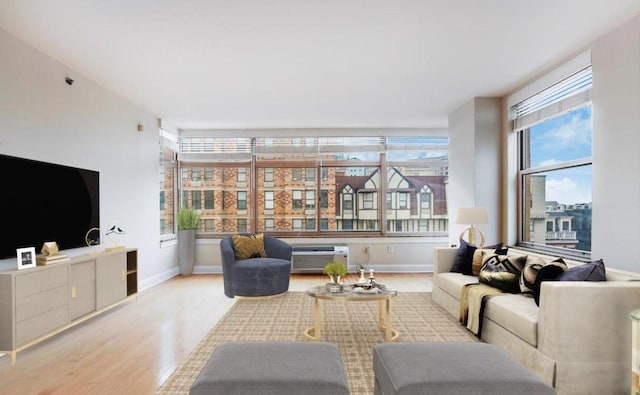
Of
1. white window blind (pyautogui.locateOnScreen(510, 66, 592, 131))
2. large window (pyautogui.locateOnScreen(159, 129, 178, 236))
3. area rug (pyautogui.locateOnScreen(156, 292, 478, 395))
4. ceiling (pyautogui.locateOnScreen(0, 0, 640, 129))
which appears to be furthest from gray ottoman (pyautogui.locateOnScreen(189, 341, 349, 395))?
large window (pyautogui.locateOnScreen(159, 129, 178, 236))

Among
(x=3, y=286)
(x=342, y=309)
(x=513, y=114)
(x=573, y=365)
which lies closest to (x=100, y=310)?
(x=3, y=286)

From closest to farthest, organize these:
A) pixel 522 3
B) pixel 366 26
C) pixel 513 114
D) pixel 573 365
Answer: pixel 573 365, pixel 522 3, pixel 366 26, pixel 513 114

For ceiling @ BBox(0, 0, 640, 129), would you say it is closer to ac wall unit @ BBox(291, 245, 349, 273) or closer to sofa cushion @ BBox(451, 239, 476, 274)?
sofa cushion @ BBox(451, 239, 476, 274)

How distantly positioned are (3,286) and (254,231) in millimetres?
4845

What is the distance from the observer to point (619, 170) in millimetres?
3514

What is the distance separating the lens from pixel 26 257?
3.44 meters

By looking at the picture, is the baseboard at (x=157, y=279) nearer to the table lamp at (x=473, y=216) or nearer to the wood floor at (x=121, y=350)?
the wood floor at (x=121, y=350)

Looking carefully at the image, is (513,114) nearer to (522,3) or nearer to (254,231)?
(522,3)

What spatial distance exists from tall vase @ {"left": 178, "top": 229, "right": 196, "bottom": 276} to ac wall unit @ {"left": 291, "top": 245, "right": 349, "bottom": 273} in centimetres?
187

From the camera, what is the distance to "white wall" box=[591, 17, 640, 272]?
11.0 feet

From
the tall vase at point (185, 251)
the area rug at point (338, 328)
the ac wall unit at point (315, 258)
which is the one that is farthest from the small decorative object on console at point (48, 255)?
the ac wall unit at point (315, 258)

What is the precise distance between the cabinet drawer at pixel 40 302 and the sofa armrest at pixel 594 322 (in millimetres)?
3844

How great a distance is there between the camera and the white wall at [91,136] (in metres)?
3.60

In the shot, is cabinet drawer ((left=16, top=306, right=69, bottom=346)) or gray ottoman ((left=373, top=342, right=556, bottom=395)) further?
cabinet drawer ((left=16, top=306, right=69, bottom=346))
